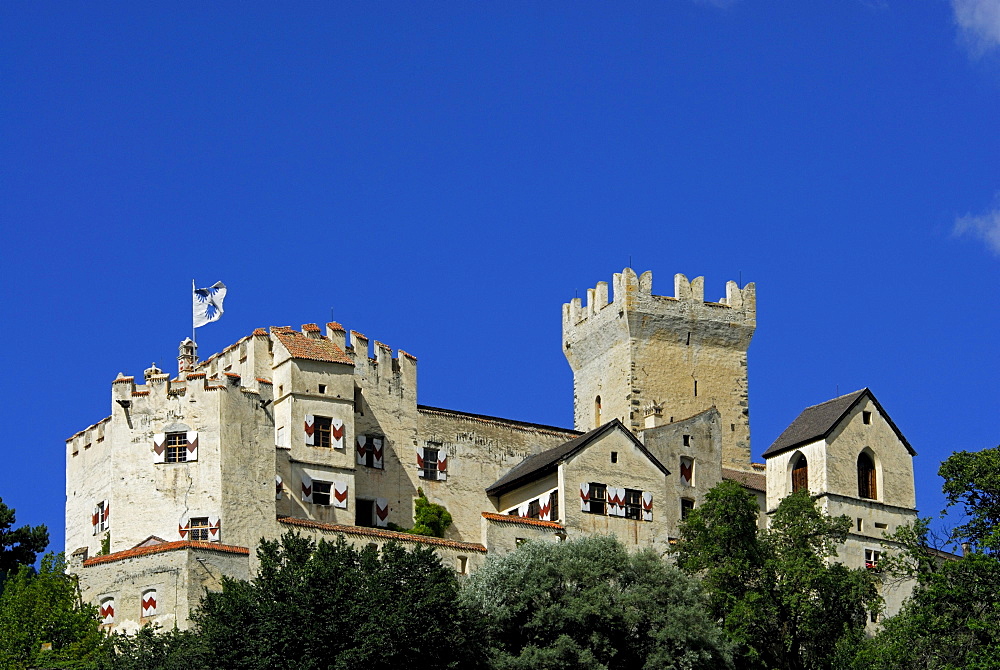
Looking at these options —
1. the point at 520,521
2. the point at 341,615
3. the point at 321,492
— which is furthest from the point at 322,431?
the point at 341,615

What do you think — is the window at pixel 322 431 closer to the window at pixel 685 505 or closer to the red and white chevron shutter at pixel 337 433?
the red and white chevron shutter at pixel 337 433

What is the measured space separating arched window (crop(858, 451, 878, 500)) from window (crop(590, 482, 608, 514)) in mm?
10985

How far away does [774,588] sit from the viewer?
A: 66.1 m

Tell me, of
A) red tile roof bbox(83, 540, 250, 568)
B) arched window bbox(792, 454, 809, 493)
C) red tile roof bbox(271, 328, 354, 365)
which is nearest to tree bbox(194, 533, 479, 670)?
red tile roof bbox(83, 540, 250, 568)

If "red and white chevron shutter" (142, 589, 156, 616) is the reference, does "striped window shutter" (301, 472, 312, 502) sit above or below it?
above

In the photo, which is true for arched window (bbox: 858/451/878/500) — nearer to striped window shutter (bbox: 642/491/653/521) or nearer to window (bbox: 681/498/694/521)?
window (bbox: 681/498/694/521)

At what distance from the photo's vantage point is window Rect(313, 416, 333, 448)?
2872 inches

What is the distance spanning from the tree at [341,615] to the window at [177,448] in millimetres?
9699

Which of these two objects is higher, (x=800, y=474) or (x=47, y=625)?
(x=800, y=474)

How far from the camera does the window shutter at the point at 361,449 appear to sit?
75375 mm

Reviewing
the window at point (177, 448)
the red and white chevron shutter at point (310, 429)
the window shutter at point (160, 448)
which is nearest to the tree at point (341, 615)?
the window at point (177, 448)

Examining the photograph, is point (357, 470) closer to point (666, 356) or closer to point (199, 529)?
point (199, 529)

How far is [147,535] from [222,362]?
10583 millimetres

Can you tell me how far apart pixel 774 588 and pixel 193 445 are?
21158mm
